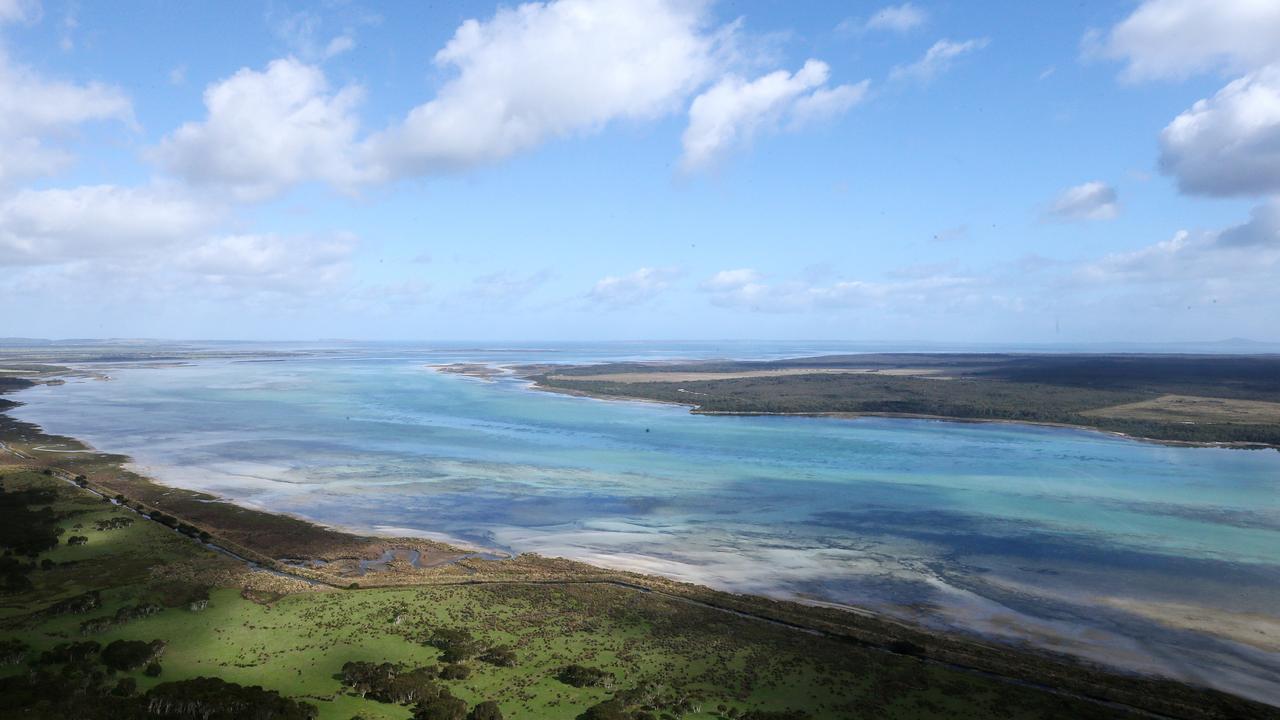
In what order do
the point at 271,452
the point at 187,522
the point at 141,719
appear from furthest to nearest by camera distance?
the point at 271,452, the point at 187,522, the point at 141,719

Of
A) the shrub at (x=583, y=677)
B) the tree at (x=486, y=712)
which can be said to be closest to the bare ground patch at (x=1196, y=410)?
the shrub at (x=583, y=677)

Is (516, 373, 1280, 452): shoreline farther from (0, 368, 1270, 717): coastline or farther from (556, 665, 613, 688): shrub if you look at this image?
(556, 665, 613, 688): shrub

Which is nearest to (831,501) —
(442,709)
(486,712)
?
(486,712)

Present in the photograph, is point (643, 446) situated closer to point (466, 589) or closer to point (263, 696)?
point (466, 589)

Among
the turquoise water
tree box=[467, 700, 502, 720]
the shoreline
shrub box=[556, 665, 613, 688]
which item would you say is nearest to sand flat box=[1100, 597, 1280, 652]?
the turquoise water

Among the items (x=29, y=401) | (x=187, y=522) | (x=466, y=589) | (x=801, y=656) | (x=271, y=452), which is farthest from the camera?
(x=29, y=401)

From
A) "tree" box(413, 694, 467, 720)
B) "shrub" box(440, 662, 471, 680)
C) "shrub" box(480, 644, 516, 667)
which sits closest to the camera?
"tree" box(413, 694, 467, 720)

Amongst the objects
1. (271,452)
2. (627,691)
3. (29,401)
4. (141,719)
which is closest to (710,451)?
(271,452)
